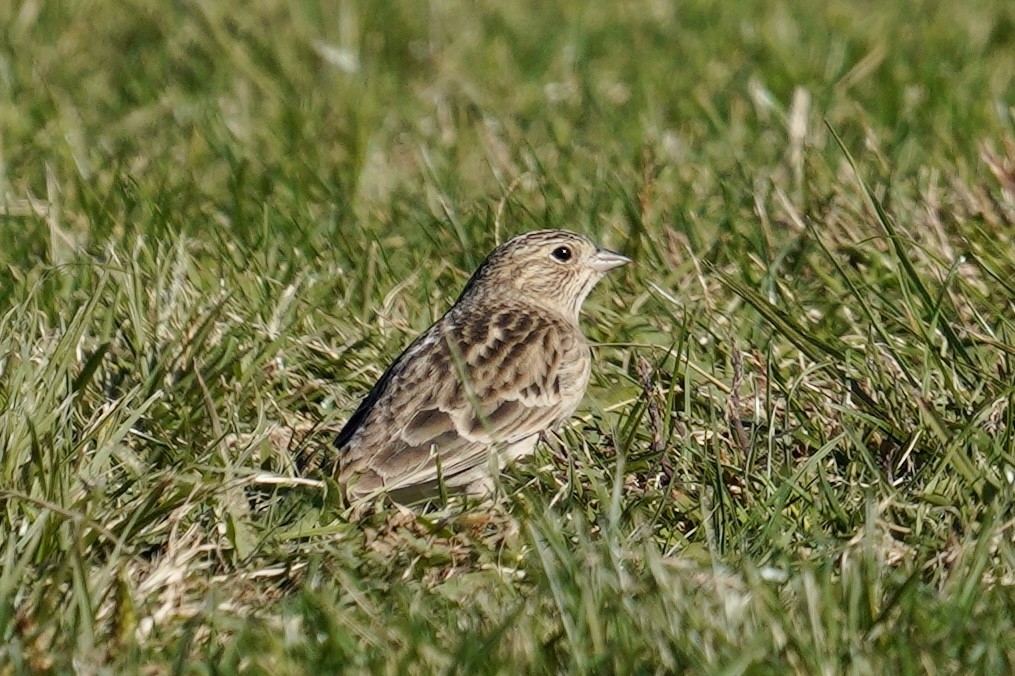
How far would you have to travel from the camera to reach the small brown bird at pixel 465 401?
16.4 feet

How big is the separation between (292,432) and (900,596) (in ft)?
6.70

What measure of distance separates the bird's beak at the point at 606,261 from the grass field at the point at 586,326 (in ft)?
0.42

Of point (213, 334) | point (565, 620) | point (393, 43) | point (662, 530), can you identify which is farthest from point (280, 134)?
point (565, 620)

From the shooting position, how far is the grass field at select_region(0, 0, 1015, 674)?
3924 millimetres

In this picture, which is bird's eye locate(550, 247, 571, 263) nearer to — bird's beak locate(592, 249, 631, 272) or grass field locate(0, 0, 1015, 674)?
bird's beak locate(592, 249, 631, 272)

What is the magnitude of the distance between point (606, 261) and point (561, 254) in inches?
6.2

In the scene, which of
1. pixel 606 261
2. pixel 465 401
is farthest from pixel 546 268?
pixel 465 401

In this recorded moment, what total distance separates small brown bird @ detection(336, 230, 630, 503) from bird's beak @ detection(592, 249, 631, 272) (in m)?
0.28

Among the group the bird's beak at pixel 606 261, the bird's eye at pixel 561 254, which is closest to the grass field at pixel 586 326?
the bird's beak at pixel 606 261

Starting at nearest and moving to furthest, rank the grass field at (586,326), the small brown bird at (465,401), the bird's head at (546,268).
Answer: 1. the grass field at (586,326)
2. the small brown bird at (465,401)
3. the bird's head at (546,268)

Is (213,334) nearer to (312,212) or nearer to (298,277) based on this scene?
(298,277)

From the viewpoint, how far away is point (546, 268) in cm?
608

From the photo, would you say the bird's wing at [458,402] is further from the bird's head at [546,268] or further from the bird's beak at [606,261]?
the bird's beak at [606,261]

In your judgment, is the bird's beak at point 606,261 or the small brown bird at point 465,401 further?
the bird's beak at point 606,261
